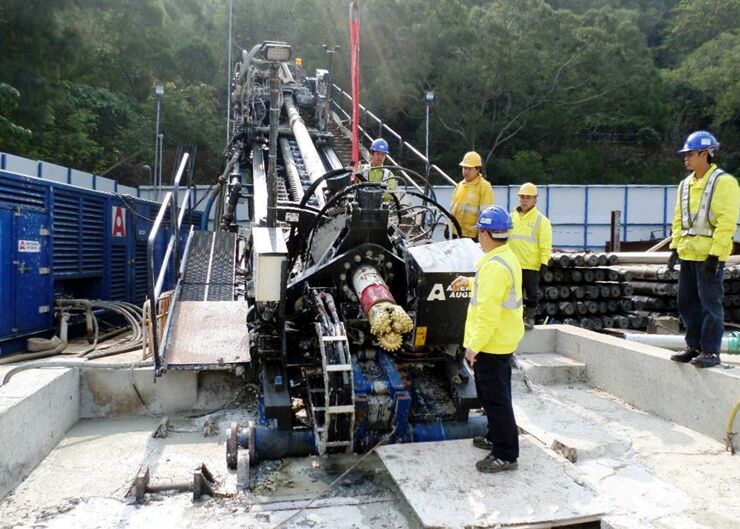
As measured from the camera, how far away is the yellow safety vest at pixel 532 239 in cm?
704

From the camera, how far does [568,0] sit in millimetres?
37000

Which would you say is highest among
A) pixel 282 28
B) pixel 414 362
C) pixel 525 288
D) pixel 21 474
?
pixel 282 28

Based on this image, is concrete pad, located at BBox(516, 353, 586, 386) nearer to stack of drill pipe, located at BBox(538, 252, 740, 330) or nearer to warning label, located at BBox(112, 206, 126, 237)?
stack of drill pipe, located at BBox(538, 252, 740, 330)

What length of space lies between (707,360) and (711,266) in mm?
772

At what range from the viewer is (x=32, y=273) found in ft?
25.5

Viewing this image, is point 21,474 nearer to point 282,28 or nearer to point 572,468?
point 572,468

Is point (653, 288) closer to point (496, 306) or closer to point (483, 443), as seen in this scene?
point (483, 443)

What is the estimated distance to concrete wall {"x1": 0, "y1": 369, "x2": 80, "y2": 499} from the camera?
4.30 meters

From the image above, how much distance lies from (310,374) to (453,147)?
88.9 feet

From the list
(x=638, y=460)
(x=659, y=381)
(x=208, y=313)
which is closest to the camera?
(x=638, y=460)

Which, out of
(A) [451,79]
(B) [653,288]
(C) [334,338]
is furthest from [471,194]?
(A) [451,79]

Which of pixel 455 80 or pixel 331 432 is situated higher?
pixel 455 80

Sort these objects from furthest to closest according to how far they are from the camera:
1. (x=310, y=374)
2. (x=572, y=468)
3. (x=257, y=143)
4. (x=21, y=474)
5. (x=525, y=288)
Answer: (x=257, y=143) → (x=525, y=288) → (x=310, y=374) → (x=21, y=474) → (x=572, y=468)

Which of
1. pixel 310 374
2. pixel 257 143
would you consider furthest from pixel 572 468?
pixel 257 143
